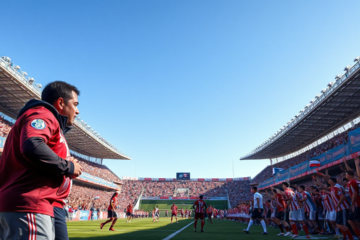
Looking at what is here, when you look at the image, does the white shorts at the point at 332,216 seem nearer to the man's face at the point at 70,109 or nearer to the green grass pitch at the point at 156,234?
the green grass pitch at the point at 156,234

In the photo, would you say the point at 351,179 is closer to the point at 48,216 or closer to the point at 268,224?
the point at 48,216

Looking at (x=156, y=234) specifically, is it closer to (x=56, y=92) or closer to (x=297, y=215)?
(x=297, y=215)

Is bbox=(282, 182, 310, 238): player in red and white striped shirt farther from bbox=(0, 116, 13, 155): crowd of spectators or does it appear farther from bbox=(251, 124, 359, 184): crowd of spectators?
bbox=(0, 116, 13, 155): crowd of spectators

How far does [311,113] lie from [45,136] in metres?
37.8

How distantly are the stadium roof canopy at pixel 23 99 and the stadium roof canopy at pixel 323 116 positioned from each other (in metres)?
33.0

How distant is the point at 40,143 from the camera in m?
1.86

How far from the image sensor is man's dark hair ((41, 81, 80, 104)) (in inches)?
92.9

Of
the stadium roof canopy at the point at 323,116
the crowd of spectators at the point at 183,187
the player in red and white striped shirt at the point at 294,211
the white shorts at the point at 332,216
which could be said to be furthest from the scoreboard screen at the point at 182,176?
the white shorts at the point at 332,216

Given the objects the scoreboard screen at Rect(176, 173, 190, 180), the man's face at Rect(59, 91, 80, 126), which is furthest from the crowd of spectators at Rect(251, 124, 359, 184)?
the man's face at Rect(59, 91, 80, 126)

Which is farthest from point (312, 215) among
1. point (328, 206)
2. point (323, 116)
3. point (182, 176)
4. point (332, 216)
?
point (182, 176)

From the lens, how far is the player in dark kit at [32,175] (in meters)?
1.83

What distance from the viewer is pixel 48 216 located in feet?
6.52

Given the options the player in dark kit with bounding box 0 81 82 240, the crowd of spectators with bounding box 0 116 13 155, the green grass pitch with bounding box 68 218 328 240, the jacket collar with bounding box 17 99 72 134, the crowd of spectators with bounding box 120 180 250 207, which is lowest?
the green grass pitch with bounding box 68 218 328 240

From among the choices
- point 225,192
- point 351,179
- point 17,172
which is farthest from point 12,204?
point 225,192
